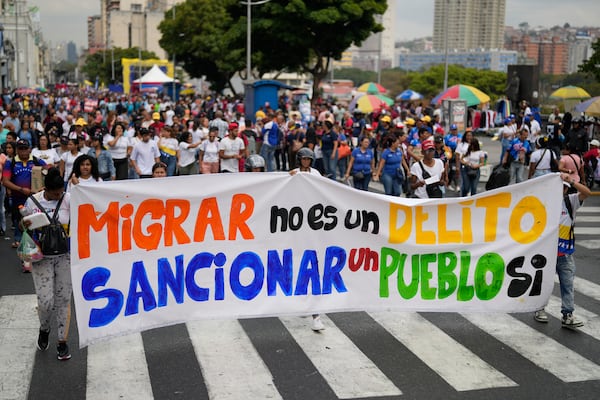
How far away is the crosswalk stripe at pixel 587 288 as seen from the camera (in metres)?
10.1

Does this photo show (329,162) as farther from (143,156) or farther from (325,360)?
(325,360)

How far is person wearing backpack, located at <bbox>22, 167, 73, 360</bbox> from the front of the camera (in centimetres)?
728

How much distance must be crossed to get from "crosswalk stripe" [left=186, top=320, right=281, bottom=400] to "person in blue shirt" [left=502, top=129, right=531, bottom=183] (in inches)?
382

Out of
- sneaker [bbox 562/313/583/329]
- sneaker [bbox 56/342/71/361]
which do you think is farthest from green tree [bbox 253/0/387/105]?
sneaker [bbox 56/342/71/361]

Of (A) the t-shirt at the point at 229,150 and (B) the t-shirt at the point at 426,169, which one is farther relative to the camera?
(A) the t-shirt at the point at 229,150

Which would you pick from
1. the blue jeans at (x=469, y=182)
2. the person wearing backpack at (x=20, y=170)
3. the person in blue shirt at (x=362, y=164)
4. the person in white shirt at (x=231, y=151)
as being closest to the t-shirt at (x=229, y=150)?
the person in white shirt at (x=231, y=151)

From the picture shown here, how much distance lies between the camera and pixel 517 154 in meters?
16.7

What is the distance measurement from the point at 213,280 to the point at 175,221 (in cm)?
64

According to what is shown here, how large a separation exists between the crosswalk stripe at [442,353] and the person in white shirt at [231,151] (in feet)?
23.8

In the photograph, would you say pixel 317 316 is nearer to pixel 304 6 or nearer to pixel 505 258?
pixel 505 258

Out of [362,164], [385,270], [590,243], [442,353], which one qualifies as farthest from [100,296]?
[590,243]

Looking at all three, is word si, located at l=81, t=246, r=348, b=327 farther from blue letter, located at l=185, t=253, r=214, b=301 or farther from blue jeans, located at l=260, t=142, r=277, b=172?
blue jeans, located at l=260, t=142, r=277, b=172

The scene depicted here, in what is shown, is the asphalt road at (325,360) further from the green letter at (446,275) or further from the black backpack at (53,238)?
the black backpack at (53,238)

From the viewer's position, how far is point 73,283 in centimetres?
698
